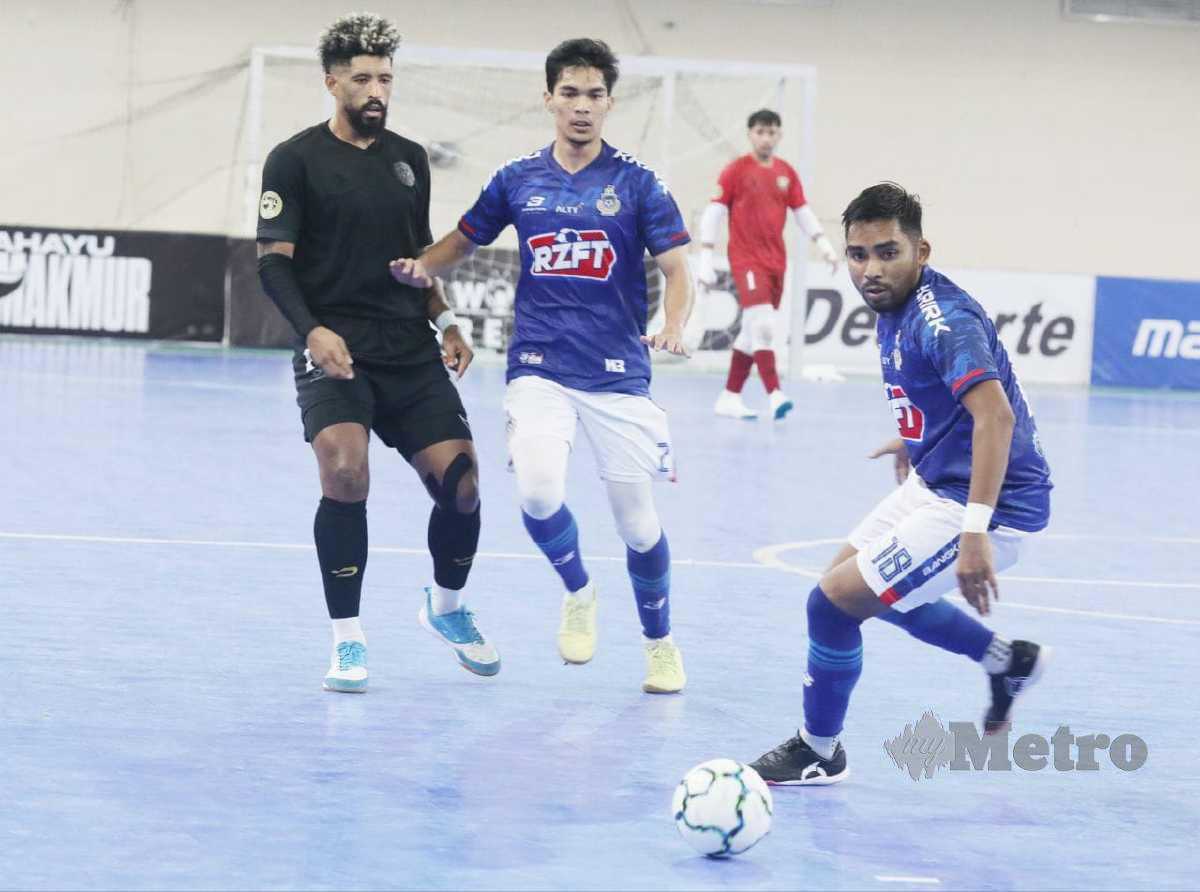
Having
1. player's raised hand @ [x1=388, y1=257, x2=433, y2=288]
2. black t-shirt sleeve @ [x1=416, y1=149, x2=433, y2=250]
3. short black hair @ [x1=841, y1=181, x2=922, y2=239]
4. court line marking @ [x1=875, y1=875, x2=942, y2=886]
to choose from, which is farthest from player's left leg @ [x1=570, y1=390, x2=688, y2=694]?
court line marking @ [x1=875, y1=875, x2=942, y2=886]

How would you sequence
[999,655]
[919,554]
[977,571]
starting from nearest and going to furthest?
1. [977,571]
2. [919,554]
3. [999,655]

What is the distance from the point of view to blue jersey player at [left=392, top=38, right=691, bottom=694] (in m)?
5.48

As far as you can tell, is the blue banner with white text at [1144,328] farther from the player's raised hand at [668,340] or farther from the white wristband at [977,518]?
the white wristband at [977,518]

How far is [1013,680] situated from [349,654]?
188 cm

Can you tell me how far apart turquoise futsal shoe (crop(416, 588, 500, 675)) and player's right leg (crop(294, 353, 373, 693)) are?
13.0 inches

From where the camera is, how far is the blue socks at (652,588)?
548 centimetres

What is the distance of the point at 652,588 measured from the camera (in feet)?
18.1

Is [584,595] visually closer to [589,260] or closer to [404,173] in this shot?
[589,260]

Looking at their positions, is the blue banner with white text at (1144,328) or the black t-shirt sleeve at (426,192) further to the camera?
the blue banner with white text at (1144,328)

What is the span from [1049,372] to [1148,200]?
9.84ft

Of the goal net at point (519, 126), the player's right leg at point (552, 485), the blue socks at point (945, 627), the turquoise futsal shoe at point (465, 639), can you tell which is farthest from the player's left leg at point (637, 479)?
the goal net at point (519, 126)

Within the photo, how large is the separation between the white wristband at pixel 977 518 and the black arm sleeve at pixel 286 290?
2.05m

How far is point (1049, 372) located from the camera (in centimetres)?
2141

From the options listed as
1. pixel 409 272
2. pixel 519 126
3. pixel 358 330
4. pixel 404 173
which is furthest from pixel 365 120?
pixel 519 126
